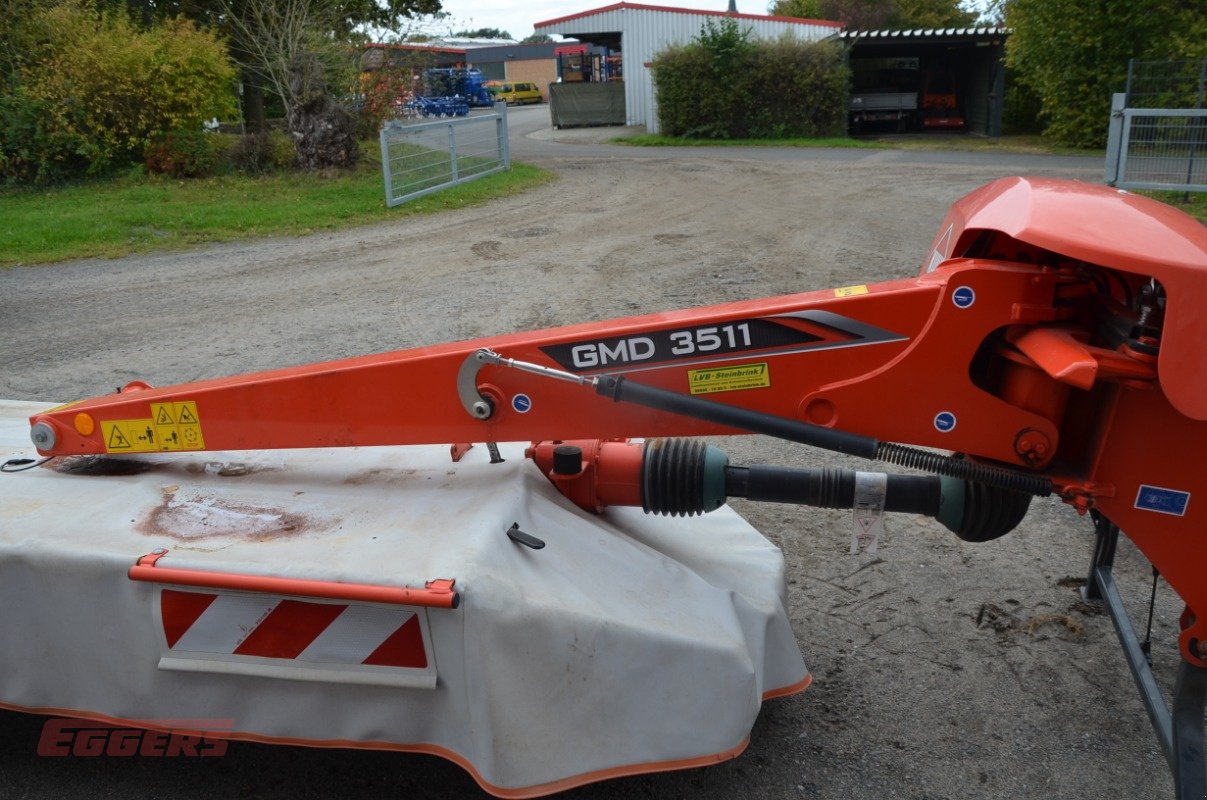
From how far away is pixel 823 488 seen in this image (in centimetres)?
294

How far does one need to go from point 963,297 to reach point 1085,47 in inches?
836

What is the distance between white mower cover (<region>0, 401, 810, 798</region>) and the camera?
254 cm

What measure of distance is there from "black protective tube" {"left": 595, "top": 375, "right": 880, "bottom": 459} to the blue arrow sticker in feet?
1.32

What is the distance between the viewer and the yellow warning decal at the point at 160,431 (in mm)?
3160

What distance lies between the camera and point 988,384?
2.70 meters

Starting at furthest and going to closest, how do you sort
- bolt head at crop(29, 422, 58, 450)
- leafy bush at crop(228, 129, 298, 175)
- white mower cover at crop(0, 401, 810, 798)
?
leafy bush at crop(228, 129, 298, 175)
bolt head at crop(29, 422, 58, 450)
white mower cover at crop(0, 401, 810, 798)

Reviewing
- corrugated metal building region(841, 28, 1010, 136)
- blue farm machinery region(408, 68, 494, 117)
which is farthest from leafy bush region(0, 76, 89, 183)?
blue farm machinery region(408, 68, 494, 117)

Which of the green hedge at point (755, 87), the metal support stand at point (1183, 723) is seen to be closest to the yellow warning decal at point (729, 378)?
the metal support stand at point (1183, 723)

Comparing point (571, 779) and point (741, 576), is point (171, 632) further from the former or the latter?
point (741, 576)

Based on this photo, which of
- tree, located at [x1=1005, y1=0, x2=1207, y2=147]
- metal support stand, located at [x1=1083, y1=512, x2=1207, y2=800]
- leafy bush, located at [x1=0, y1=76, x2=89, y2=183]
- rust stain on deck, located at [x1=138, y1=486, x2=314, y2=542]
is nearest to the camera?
metal support stand, located at [x1=1083, y1=512, x2=1207, y2=800]

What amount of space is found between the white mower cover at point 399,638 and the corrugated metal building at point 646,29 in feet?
79.9

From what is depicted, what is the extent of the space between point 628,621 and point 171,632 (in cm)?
118

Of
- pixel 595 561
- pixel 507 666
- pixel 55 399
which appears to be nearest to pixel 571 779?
pixel 507 666

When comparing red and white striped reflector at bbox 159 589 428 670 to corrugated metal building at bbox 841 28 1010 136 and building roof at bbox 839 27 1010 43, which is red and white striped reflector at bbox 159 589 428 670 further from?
building roof at bbox 839 27 1010 43
